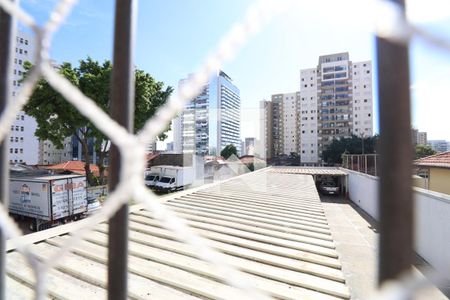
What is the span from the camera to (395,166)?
0.37 meters

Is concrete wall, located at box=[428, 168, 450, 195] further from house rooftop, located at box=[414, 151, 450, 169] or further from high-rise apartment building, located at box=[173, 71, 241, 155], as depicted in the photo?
high-rise apartment building, located at box=[173, 71, 241, 155]

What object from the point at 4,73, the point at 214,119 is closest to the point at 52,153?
the point at 214,119

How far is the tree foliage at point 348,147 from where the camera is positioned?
132 ft

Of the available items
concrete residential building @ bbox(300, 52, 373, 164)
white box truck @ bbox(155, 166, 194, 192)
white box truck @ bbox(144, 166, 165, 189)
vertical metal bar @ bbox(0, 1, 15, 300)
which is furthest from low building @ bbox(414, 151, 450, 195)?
concrete residential building @ bbox(300, 52, 373, 164)

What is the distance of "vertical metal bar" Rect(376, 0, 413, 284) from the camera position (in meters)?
0.36

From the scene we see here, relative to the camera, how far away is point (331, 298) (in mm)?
2447

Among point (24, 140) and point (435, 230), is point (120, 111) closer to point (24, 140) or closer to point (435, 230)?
point (435, 230)

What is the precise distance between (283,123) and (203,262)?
7596 cm

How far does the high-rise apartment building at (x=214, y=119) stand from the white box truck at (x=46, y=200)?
2058 cm

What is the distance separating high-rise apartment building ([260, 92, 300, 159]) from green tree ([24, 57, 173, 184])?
5595 centimetres

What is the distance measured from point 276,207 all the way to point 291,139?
2702 inches

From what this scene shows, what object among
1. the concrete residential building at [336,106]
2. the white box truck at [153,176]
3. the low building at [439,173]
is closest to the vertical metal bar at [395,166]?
the low building at [439,173]

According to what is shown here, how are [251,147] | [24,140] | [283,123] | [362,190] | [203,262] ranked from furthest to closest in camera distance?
[283,123] → [251,147] → [24,140] → [362,190] → [203,262]

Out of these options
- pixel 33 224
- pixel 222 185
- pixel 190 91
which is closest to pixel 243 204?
pixel 222 185
